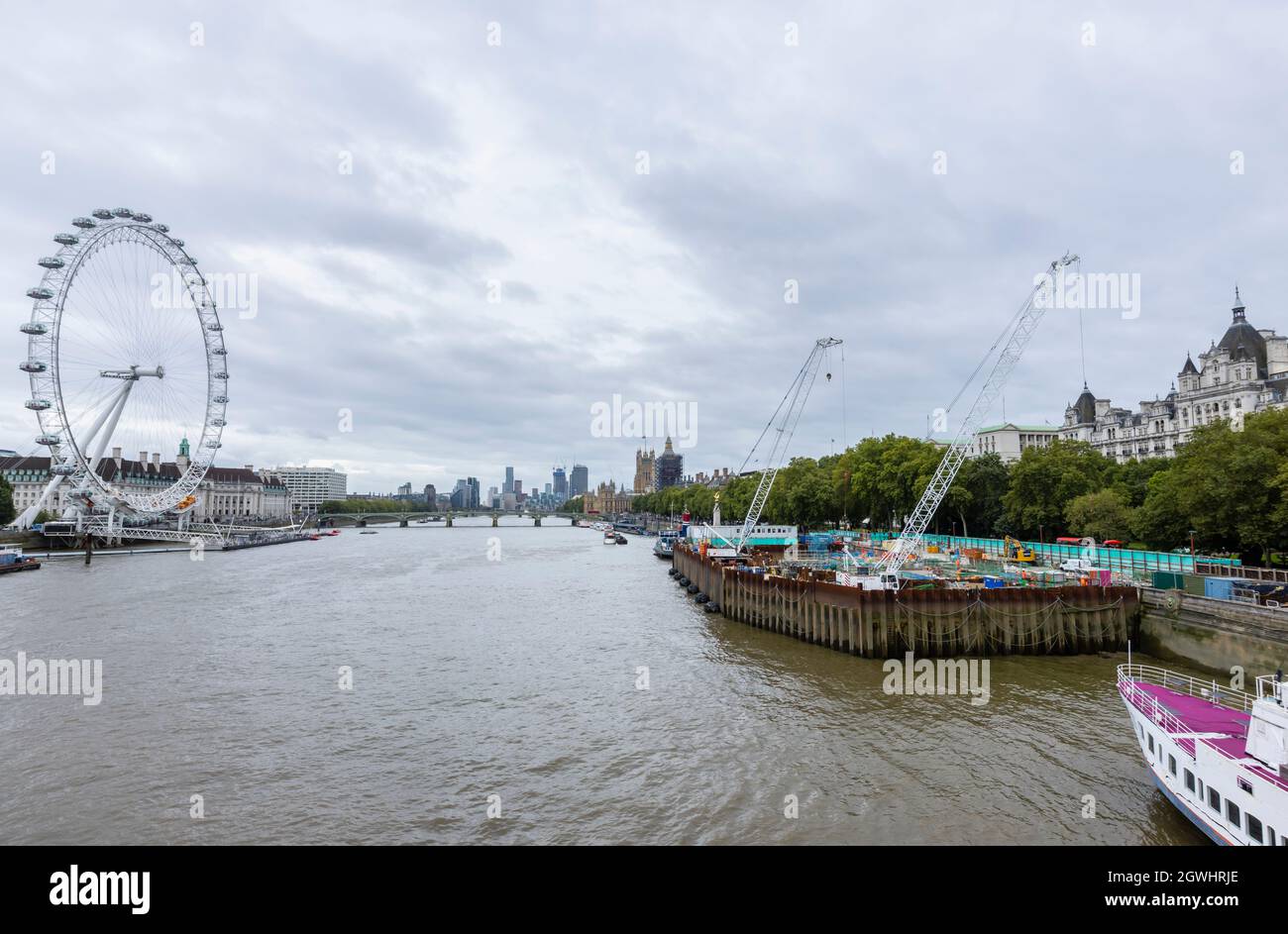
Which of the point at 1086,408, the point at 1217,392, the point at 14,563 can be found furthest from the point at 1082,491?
the point at 14,563

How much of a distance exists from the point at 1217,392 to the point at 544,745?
116870 mm

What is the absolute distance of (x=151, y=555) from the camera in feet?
309

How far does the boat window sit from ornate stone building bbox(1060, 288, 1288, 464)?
289 feet

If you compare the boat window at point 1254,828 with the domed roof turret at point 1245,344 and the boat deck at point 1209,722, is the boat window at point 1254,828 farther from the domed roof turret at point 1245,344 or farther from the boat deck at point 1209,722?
the domed roof turret at point 1245,344

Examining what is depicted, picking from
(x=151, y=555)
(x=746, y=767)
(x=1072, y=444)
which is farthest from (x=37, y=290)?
(x=1072, y=444)

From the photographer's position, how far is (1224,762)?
1356cm

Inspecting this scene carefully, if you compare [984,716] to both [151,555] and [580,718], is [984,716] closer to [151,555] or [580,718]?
[580,718]

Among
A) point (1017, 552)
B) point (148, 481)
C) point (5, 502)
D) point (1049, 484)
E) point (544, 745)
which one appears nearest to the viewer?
point (544, 745)

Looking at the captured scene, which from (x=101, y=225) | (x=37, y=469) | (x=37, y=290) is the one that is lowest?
(x=37, y=469)

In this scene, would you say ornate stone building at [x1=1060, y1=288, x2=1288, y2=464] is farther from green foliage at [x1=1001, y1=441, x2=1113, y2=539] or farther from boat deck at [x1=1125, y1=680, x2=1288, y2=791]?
boat deck at [x1=1125, y1=680, x2=1288, y2=791]

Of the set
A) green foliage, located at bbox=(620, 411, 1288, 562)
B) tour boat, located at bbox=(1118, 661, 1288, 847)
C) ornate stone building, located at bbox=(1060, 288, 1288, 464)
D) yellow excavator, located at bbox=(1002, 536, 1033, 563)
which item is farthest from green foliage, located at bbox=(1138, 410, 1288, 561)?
ornate stone building, located at bbox=(1060, 288, 1288, 464)

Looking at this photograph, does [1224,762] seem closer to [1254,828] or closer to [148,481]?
[1254,828]

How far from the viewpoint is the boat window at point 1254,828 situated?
12.8 metres

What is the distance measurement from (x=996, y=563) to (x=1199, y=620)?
19087mm
